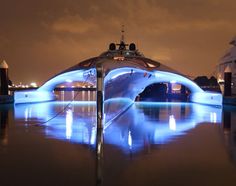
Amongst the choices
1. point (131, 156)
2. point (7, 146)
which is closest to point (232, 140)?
point (131, 156)

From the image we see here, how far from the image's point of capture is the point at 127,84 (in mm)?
19203

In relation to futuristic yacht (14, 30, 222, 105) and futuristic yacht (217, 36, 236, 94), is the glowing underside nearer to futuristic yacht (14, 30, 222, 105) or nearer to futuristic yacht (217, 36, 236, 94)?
futuristic yacht (14, 30, 222, 105)

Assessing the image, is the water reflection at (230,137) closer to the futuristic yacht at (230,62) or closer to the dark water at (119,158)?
the dark water at (119,158)

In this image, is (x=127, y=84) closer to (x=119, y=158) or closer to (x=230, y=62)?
(x=119, y=158)

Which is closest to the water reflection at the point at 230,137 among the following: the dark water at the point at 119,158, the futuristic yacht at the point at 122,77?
the dark water at the point at 119,158

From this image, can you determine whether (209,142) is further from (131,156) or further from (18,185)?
(18,185)

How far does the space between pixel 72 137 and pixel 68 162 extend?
2618 mm

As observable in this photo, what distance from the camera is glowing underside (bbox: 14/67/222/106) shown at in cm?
1690

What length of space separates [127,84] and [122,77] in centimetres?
218

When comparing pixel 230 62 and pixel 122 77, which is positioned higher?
pixel 230 62

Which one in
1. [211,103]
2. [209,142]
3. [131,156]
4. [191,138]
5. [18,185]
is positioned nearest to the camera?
[18,185]

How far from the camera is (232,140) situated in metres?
7.80

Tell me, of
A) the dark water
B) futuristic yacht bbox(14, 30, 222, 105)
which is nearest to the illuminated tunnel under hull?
futuristic yacht bbox(14, 30, 222, 105)

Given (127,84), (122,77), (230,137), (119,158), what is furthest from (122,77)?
(119,158)
